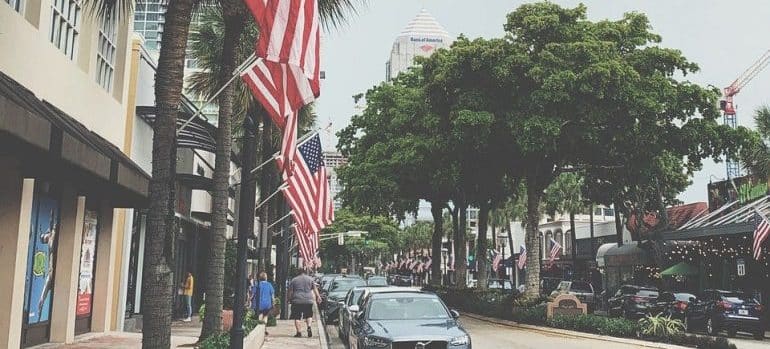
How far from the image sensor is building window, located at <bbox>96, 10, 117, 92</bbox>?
51.9 ft

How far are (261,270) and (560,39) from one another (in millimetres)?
12783

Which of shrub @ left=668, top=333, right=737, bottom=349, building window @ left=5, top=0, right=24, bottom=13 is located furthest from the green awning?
building window @ left=5, top=0, right=24, bottom=13

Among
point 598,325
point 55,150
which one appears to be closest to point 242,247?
point 55,150

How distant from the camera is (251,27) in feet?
58.7

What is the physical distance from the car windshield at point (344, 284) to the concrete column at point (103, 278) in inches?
502

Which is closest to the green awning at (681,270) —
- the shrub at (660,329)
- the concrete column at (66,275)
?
the shrub at (660,329)

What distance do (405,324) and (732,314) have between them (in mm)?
16552

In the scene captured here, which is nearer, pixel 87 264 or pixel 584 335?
pixel 87 264

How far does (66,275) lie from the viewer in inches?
567

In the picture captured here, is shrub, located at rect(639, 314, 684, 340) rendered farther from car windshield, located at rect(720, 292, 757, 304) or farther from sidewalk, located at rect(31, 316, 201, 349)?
sidewalk, located at rect(31, 316, 201, 349)

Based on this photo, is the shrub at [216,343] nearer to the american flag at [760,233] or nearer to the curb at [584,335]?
the curb at [584,335]

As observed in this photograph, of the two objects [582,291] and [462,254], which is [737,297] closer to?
[582,291]

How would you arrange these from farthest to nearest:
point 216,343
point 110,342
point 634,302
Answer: point 634,302 → point 110,342 → point 216,343

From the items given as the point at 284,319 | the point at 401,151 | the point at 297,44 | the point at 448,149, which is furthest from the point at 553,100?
the point at 297,44
